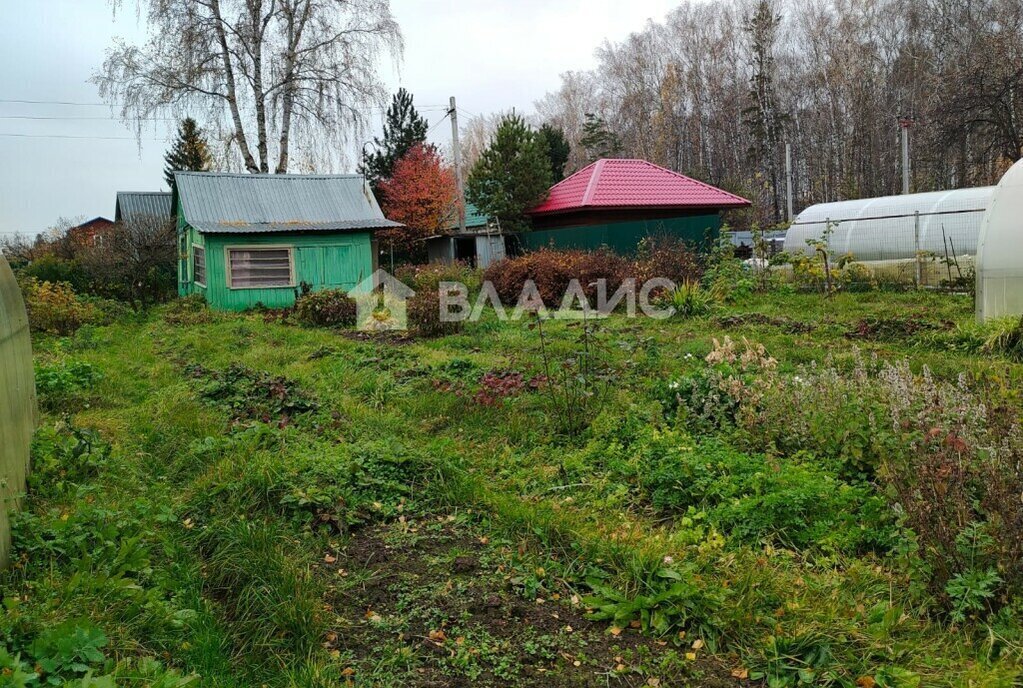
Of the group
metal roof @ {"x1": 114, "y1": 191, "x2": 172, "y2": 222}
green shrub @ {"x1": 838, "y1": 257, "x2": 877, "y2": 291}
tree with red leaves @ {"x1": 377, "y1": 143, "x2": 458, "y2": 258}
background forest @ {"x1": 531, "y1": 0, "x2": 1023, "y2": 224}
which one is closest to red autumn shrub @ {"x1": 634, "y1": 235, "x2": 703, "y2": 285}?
green shrub @ {"x1": 838, "y1": 257, "x2": 877, "y2": 291}

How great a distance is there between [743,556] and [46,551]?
11.5ft

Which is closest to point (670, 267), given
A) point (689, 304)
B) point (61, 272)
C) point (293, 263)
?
point (689, 304)

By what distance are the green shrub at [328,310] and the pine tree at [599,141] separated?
1095 inches

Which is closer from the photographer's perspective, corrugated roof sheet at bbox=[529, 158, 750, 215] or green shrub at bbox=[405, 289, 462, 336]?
green shrub at bbox=[405, 289, 462, 336]

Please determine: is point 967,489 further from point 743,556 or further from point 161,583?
point 161,583

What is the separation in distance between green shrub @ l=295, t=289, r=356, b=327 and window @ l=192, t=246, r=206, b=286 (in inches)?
186

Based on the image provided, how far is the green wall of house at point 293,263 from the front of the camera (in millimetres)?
17781

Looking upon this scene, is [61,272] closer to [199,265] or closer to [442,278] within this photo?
[199,265]

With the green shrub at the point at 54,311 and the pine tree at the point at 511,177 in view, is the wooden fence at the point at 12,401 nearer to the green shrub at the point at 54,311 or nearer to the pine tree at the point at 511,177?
the green shrub at the point at 54,311

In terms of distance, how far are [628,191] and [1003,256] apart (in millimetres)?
12476

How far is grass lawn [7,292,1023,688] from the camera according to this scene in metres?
3.13

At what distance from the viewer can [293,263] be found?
18516mm

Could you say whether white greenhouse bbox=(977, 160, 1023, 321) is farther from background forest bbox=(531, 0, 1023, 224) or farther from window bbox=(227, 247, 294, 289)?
background forest bbox=(531, 0, 1023, 224)

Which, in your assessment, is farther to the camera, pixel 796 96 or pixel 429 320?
pixel 796 96
